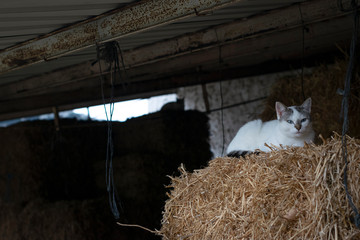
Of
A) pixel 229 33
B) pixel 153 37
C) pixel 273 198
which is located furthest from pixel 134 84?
pixel 273 198

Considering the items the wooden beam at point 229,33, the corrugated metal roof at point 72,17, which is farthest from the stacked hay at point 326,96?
the corrugated metal roof at point 72,17

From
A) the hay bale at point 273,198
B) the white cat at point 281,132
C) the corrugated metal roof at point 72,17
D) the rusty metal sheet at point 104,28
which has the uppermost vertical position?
the corrugated metal roof at point 72,17

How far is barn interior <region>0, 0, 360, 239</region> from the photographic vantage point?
254cm

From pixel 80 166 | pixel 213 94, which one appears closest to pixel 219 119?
pixel 213 94

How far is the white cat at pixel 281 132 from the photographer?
9.80 ft

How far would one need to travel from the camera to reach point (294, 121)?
9.69 feet

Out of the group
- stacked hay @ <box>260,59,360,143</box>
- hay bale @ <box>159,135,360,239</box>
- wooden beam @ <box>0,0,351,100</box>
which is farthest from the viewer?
stacked hay @ <box>260,59,360,143</box>

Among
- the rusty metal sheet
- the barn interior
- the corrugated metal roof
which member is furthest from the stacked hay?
the rusty metal sheet

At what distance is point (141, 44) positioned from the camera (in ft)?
12.3

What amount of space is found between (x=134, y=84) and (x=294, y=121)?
205 centimetres

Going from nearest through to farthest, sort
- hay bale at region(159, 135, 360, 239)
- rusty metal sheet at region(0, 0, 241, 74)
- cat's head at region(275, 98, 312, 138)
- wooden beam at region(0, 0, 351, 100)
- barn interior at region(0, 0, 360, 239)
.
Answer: hay bale at region(159, 135, 360, 239), rusty metal sheet at region(0, 0, 241, 74), barn interior at region(0, 0, 360, 239), cat's head at region(275, 98, 312, 138), wooden beam at region(0, 0, 351, 100)

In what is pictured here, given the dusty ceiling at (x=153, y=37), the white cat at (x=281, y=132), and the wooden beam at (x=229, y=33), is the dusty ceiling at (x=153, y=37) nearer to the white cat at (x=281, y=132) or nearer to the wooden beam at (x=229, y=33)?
the wooden beam at (x=229, y=33)

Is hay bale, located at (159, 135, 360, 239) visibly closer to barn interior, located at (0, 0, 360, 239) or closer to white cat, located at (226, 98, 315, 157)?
barn interior, located at (0, 0, 360, 239)

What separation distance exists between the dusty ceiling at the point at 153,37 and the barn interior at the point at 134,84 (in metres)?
0.01
